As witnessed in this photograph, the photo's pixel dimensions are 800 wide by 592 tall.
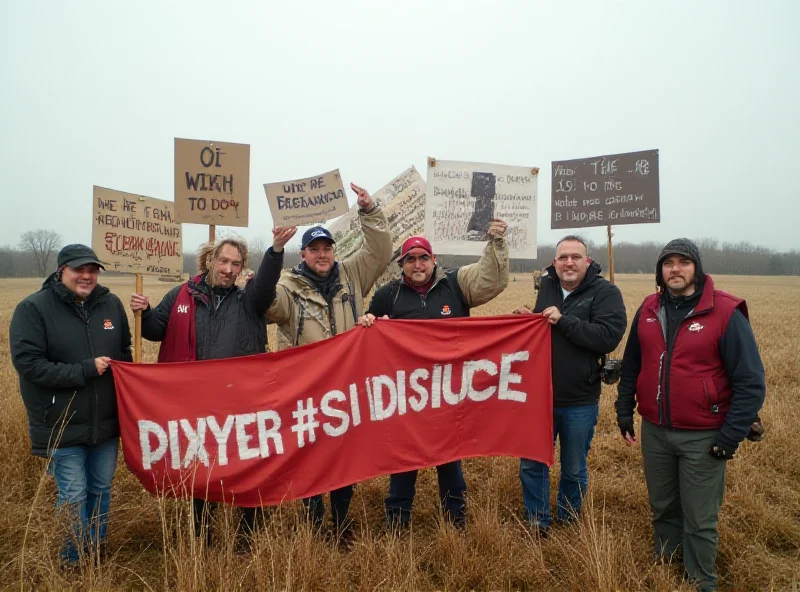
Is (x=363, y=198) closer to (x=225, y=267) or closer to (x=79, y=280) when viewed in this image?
(x=225, y=267)

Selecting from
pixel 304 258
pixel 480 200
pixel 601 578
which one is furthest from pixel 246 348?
pixel 601 578

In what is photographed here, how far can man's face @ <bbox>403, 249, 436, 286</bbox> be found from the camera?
4.43 metres

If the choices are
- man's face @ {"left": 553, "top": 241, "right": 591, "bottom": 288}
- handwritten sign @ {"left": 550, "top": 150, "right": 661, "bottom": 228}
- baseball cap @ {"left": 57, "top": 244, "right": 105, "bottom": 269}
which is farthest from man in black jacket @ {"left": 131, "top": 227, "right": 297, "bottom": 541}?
handwritten sign @ {"left": 550, "top": 150, "right": 661, "bottom": 228}

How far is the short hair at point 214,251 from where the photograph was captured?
13.9ft

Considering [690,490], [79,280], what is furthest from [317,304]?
[690,490]

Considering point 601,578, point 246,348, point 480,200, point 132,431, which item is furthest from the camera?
point 480,200

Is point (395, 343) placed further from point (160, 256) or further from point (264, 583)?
point (160, 256)

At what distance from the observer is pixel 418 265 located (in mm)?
4453

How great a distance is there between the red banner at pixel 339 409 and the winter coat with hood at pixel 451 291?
0.63 ft

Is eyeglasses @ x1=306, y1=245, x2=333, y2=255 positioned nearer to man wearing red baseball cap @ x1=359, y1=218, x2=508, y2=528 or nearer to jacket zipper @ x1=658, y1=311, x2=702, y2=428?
man wearing red baseball cap @ x1=359, y1=218, x2=508, y2=528

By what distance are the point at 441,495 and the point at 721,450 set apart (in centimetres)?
231

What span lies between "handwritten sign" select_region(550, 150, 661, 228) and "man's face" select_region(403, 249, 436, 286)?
206 cm

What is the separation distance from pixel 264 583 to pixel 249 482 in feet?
2.89

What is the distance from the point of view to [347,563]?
3840mm
